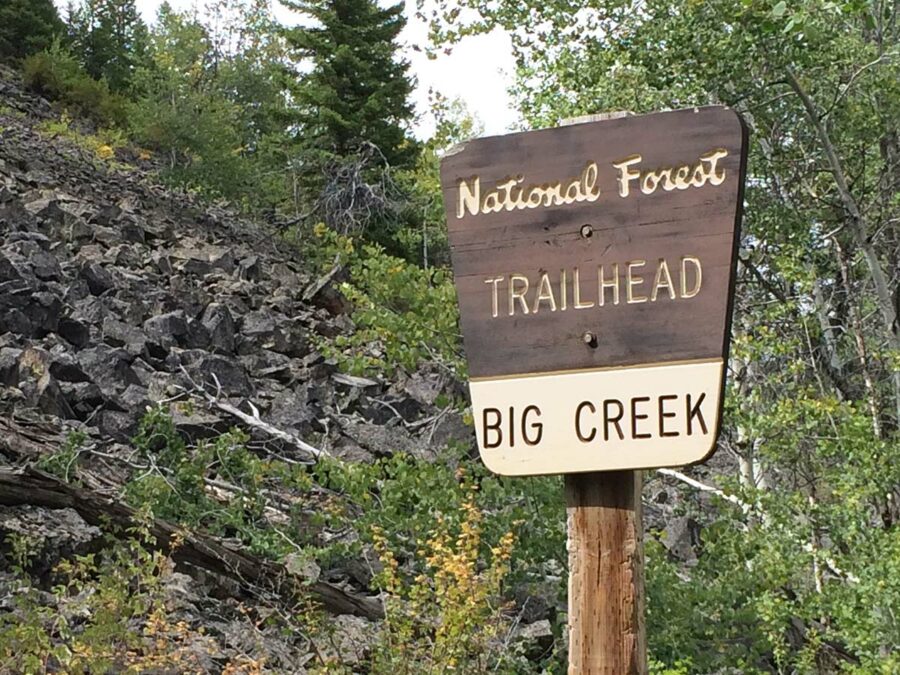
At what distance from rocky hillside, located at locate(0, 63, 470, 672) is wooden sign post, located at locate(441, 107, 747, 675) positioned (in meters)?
3.47

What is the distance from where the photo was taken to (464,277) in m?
2.78

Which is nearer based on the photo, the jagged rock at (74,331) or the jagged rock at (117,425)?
the jagged rock at (117,425)

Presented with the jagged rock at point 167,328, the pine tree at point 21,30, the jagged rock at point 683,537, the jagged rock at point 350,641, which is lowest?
the jagged rock at point 350,641

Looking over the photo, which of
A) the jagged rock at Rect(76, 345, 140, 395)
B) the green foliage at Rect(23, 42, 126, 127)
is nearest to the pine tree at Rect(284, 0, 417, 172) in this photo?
the green foliage at Rect(23, 42, 126, 127)

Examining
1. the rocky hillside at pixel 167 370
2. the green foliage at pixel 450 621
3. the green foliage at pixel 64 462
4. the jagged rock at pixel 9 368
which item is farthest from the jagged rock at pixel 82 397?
the green foliage at pixel 450 621

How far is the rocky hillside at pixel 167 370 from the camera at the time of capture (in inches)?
309

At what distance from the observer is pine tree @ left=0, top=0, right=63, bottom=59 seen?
39.2m

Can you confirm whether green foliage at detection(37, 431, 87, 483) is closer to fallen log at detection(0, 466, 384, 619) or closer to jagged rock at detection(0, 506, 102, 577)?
fallen log at detection(0, 466, 384, 619)

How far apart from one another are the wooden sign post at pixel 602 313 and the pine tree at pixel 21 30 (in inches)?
1600

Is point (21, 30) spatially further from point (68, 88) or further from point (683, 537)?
point (683, 537)

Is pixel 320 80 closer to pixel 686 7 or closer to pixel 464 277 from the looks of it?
pixel 686 7

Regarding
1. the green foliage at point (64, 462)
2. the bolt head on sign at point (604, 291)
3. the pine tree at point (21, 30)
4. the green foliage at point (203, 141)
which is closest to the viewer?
the bolt head on sign at point (604, 291)

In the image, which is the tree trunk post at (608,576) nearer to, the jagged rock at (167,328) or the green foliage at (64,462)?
the green foliage at (64,462)

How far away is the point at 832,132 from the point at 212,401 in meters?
7.33
